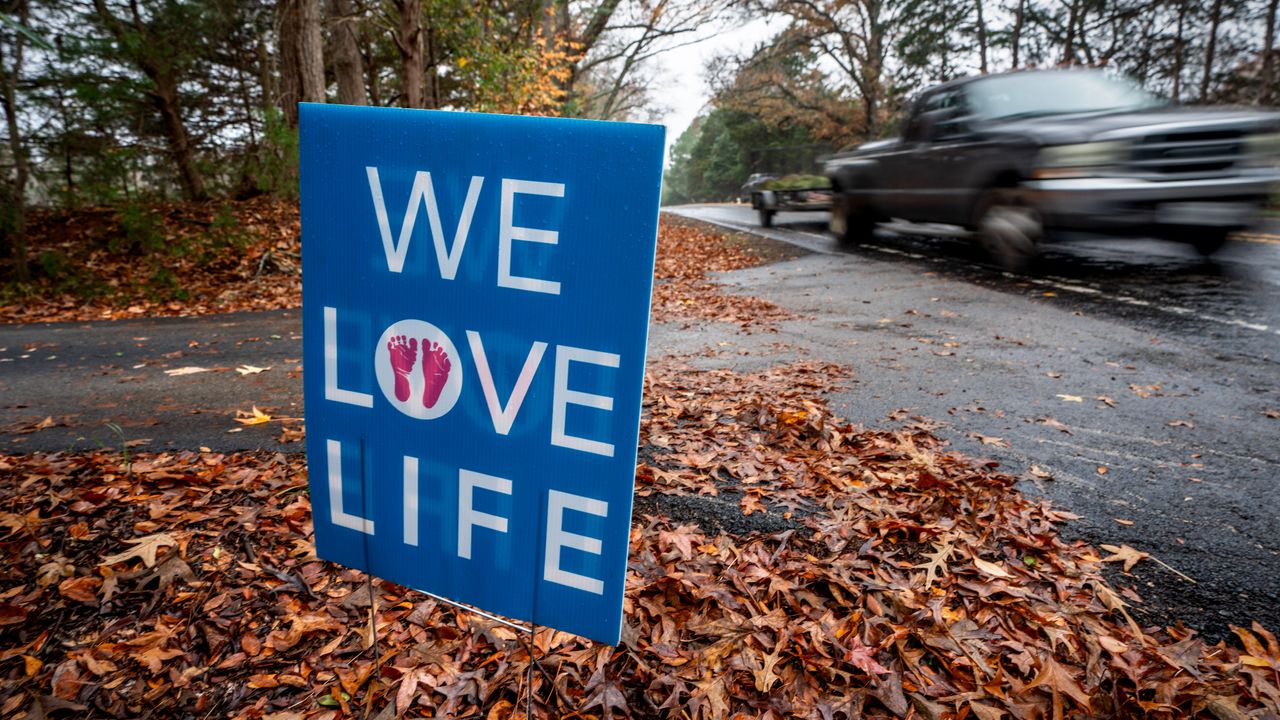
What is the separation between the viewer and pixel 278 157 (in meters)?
10.2

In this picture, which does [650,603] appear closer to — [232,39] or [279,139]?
[279,139]

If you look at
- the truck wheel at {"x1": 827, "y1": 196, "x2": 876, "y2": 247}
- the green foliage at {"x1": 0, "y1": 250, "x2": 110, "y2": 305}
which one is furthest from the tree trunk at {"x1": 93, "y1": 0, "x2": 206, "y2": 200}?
the truck wheel at {"x1": 827, "y1": 196, "x2": 876, "y2": 247}

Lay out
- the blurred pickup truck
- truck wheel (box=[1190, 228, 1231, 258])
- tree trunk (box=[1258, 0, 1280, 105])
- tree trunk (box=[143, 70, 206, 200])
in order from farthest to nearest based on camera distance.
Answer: tree trunk (box=[1258, 0, 1280, 105]) → tree trunk (box=[143, 70, 206, 200]) → truck wheel (box=[1190, 228, 1231, 258]) → the blurred pickup truck

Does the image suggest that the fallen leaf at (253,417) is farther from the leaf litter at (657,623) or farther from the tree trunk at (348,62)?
the tree trunk at (348,62)

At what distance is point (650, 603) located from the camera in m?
2.33

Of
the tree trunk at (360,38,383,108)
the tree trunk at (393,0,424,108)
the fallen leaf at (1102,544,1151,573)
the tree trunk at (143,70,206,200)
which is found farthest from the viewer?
the tree trunk at (360,38,383,108)

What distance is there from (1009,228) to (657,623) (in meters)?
7.35

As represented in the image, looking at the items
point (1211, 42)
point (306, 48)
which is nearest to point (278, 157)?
point (306, 48)

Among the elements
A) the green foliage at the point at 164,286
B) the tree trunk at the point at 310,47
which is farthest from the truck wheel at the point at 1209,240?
the green foliage at the point at 164,286

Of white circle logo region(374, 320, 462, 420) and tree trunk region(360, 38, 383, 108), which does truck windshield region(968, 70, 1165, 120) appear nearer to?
white circle logo region(374, 320, 462, 420)

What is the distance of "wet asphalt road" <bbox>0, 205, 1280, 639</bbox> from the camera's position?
9.16 feet

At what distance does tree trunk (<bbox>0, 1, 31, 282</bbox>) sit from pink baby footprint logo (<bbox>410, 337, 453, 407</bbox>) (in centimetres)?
1107

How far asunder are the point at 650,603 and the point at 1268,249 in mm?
10121

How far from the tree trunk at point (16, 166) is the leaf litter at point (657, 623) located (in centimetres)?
847
